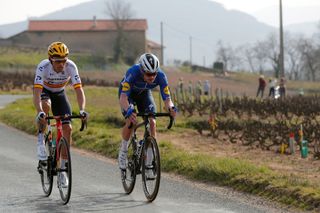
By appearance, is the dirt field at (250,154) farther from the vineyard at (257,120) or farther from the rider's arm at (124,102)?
the rider's arm at (124,102)

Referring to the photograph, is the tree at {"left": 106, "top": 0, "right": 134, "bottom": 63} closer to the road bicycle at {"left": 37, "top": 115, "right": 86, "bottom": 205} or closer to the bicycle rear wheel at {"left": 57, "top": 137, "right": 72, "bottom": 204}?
the road bicycle at {"left": 37, "top": 115, "right": 86, "bottom": 205}

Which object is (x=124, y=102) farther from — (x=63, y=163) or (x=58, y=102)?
(x=63, y=163)

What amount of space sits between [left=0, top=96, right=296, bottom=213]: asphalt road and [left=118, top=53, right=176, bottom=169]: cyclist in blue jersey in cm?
88

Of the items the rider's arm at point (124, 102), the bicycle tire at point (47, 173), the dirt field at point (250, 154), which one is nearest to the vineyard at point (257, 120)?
the dirt field at point (250, 154)

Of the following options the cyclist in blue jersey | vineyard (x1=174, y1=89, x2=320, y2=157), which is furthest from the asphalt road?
vineyard (x1=174, y1=89, x2=320, y2=157)

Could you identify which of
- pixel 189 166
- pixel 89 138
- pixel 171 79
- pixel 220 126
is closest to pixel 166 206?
pixel 189 166

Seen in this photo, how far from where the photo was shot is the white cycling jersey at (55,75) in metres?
9.01

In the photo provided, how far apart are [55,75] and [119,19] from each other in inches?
4468

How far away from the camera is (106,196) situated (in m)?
9.34

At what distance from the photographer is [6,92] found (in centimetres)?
5197

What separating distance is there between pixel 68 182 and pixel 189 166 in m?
3.82

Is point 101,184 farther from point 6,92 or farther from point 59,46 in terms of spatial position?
point 6,92

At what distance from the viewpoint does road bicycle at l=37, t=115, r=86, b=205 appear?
8.63m

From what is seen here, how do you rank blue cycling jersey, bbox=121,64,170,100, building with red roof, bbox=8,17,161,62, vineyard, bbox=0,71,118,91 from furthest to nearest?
building with red roof, bbox=8,17,161,62 < vineyard, bbox=0,71,118,91 < blue cycling jersey, bbox=121,64,170,100
